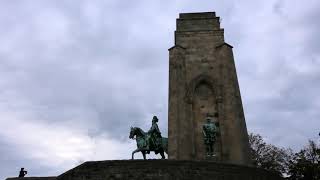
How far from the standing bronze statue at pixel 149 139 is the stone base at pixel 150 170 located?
5360mm

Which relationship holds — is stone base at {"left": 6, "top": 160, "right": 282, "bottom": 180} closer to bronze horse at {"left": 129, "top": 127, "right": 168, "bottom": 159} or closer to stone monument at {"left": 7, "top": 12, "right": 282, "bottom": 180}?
stone monument at {"left": 7, "top": 12, "right": 282, "bottom": 180}

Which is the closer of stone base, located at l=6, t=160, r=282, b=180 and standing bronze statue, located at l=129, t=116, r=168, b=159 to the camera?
stone base, located at l=6, t=160, r=282, b=180

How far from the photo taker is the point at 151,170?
1451cm

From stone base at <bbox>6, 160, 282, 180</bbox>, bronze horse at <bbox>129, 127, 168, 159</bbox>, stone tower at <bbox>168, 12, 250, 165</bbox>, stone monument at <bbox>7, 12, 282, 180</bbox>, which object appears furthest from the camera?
stone tower at <bbox>168, 12, 250, 165</bbox>

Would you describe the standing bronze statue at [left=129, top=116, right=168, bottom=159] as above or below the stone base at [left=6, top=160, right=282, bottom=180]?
above

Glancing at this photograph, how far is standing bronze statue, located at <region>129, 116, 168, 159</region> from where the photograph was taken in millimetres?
20203

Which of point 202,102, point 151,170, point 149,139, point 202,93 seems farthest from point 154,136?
point 151,170

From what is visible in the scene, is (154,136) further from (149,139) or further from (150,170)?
Answer: (150,170)

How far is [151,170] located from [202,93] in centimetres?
1179

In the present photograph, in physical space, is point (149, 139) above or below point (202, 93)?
below

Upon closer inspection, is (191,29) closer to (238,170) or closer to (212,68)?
(212,68)

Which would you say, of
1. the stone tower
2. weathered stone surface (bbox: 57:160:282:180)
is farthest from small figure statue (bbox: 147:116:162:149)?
weathered stone surface (bbox: 57:160:282:180)

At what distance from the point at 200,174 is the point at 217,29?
48.5 ft

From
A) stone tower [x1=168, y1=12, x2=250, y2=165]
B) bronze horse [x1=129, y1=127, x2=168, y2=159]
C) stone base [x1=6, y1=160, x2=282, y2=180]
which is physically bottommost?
stone base [x1=6, y1=160, x2=282, y2=180]
